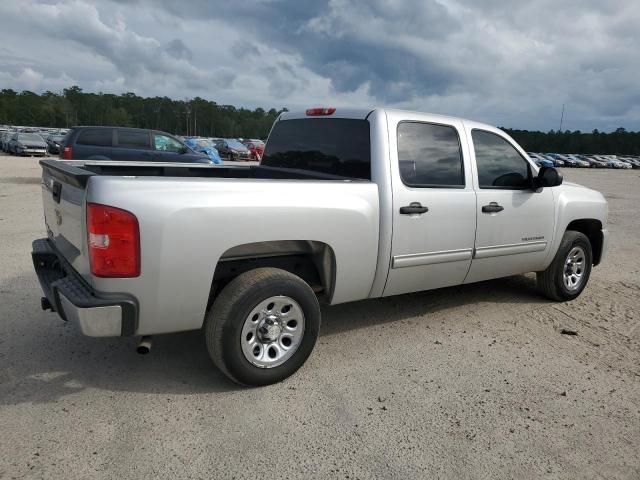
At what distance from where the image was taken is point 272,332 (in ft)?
10.6

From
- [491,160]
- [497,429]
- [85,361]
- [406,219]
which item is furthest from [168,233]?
[491,160]

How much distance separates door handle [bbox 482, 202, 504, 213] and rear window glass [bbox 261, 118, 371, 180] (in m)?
1.20

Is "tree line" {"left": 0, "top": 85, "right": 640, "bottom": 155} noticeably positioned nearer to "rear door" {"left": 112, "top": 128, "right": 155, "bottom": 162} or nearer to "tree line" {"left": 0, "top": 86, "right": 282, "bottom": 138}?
"tree line" {"left": 0, "top": 86, "right": 282, "bottom": 138}

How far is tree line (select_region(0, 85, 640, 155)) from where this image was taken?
108688 mm

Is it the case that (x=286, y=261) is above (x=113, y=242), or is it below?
below


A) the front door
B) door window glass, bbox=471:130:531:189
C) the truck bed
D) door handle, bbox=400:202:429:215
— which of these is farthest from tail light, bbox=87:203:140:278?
door window glass, bbox=471:130:531:189

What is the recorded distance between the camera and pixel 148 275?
2.72 metres

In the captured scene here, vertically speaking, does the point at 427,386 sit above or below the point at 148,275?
below

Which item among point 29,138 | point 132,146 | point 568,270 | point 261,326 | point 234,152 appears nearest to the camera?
point 261,326

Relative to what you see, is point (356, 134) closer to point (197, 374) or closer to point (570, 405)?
point (197, 374)

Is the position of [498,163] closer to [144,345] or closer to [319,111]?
[319,111]

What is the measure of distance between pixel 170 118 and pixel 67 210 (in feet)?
426

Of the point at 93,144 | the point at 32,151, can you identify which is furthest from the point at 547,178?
the point at 32,151

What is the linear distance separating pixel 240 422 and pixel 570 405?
6.96ft
